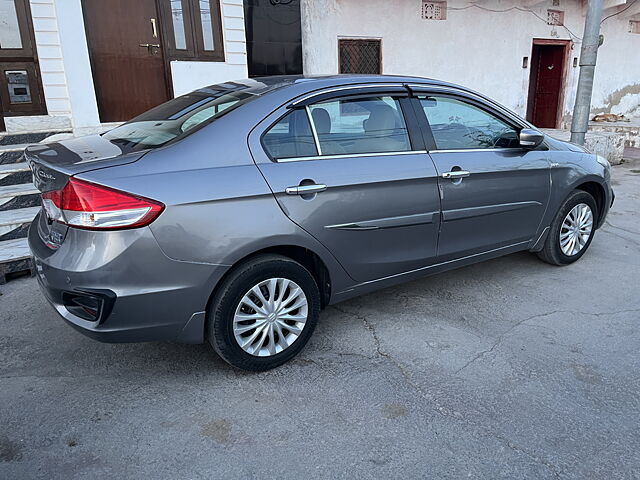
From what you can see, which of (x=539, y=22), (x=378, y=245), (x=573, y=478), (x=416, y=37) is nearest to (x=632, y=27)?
(x=539, y=22)

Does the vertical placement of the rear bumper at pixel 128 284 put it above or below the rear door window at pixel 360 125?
below

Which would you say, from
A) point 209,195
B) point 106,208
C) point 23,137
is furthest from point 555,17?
point 106,208

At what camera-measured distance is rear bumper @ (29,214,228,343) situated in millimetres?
2361

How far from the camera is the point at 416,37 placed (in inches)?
381

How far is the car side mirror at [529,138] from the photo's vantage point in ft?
12.0

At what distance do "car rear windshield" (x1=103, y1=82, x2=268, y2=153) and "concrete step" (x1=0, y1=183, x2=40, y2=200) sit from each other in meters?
2.21

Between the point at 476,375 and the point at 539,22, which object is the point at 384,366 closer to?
the point at 476,375

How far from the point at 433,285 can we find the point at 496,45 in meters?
8.56

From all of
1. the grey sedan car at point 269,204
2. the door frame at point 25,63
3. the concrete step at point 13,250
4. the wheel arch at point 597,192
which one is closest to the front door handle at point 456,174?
the grey sedan car at point 269,204

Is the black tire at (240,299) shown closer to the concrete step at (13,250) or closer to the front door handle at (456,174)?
the front door handle at (456,174)

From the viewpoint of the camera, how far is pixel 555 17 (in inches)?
452

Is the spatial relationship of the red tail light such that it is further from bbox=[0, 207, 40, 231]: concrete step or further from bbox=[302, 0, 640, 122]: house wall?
bbox=[302, 0, 640, 122]: house wall

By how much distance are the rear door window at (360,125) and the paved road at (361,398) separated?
1.20 meters

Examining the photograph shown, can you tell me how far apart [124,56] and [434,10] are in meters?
6.02
